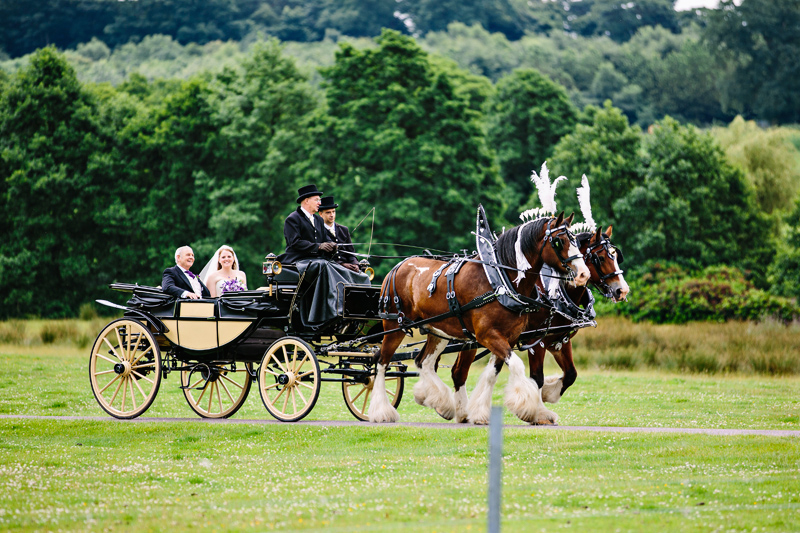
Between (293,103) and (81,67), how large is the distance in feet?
126

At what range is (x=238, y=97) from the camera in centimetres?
4484

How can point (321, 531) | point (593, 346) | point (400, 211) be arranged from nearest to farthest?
1. point (321, 531)
2. point (593, 346)
3. point (400, 211)

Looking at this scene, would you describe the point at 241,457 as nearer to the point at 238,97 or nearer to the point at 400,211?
the point at 400,211

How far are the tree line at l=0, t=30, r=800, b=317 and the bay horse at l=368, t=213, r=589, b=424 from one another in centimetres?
2600

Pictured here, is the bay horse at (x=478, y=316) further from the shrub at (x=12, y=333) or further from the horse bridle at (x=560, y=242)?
the shrub at (x=12, y=333)

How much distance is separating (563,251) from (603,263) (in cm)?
125

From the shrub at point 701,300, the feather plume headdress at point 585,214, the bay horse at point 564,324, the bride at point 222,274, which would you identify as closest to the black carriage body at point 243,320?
the bride at point 222,274

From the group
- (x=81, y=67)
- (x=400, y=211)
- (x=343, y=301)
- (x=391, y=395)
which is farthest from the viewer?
(x=81, y=67)

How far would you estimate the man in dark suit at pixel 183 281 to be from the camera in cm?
1335

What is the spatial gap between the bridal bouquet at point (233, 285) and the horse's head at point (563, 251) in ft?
14.7

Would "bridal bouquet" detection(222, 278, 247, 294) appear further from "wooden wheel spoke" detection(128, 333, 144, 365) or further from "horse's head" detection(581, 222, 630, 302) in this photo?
"horse's head" detection(581, 222, 630, 302)

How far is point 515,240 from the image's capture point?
11.7 metres

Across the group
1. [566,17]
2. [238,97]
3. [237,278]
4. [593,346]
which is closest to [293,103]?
[238,97]

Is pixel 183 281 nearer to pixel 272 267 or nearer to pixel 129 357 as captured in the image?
pixel 129 357
